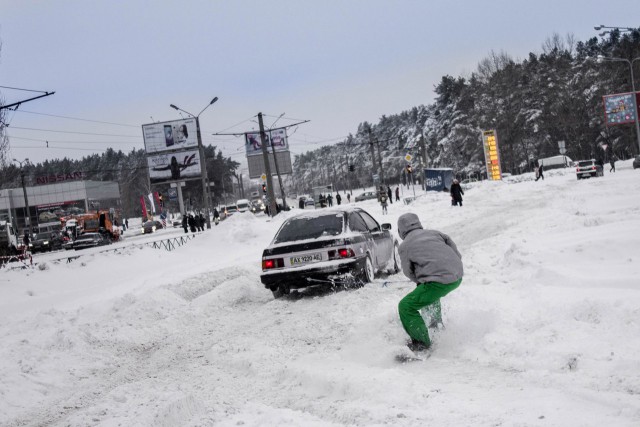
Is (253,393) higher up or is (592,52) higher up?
(592,52)

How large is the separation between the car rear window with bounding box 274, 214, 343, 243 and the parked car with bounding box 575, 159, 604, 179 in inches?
1435

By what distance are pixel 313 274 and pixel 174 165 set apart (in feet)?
165

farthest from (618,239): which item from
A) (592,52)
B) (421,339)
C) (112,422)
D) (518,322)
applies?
(592,52)

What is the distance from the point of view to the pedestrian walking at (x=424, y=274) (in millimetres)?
5793

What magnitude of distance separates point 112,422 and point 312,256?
532cm

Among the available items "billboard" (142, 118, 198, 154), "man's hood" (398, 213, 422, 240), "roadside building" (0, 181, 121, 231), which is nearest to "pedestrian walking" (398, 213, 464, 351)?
"man's hood" (398, 213, 422, 240)

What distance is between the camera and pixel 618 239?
950cm

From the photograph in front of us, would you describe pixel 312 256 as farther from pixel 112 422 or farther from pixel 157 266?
pixel 157 266

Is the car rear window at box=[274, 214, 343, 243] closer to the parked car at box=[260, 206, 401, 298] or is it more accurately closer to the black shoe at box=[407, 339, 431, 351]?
the parked car at box=[260, 206, 401, 298]

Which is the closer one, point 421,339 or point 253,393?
point 253,393

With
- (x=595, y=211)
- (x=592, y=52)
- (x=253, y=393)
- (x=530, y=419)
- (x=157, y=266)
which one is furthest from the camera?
(x=592, y=52)

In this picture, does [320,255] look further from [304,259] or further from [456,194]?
[456,194]

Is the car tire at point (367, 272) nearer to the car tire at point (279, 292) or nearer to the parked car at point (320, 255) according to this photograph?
the parked car at point (320, 255)

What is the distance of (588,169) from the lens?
138ft
